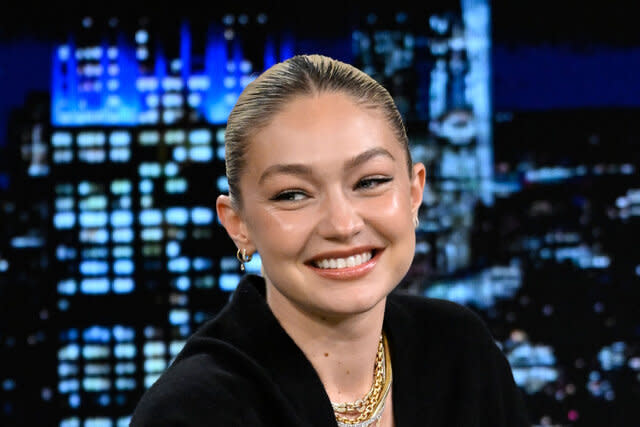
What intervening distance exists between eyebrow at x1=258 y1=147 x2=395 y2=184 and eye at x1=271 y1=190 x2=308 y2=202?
3 cm

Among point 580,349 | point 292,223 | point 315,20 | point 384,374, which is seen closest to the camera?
point 292,223

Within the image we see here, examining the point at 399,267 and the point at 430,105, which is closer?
the point at 399,267

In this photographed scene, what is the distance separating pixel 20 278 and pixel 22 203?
1.05 feet

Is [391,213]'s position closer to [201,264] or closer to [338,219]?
[338,219]

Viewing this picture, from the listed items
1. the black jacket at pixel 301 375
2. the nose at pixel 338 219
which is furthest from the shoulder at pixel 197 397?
the nose at pixel 338 219

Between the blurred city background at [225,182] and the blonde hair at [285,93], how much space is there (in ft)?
6.87

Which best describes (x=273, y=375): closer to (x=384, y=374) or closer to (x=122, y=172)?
(x=384, y=374)

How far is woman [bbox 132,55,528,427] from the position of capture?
1.01 m

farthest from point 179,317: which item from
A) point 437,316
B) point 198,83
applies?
point 437,316

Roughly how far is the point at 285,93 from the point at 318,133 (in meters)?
0.09

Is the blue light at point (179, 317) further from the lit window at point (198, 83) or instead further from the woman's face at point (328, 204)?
the woman's face at point (328, 204)

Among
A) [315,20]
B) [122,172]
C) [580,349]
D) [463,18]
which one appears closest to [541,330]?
[580,349]

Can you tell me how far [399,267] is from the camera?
3.58 ft

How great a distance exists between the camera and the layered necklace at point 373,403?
1153 mm
